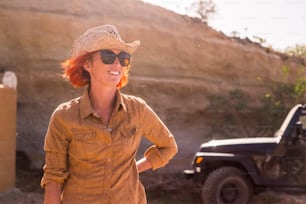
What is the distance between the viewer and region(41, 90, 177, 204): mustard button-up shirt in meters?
2.39

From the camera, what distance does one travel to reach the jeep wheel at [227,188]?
777 cm

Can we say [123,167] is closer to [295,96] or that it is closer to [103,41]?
[103,41]

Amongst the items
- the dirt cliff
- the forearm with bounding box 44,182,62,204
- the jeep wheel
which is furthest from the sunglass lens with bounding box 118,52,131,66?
the dirt cliff

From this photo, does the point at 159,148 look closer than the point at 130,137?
No

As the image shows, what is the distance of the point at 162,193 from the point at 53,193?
752 cm

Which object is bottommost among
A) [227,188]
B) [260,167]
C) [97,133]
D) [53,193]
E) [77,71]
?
[227,188]

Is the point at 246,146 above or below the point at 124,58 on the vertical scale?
below

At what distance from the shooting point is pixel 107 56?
8.23ft

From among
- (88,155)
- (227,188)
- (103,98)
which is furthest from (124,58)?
(227,188)

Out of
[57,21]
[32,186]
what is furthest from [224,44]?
[32,186]

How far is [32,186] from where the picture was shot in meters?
10.1

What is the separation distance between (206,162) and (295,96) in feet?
16.4

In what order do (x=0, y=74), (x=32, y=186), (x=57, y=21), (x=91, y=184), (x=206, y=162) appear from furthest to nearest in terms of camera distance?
(x=57, y=21) < (x=0, y=74) < (x=32, y=186) < (x=206, y=162) < (x=91, y=184)

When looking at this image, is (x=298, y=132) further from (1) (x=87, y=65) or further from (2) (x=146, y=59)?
(2) (x=146, y=59)
